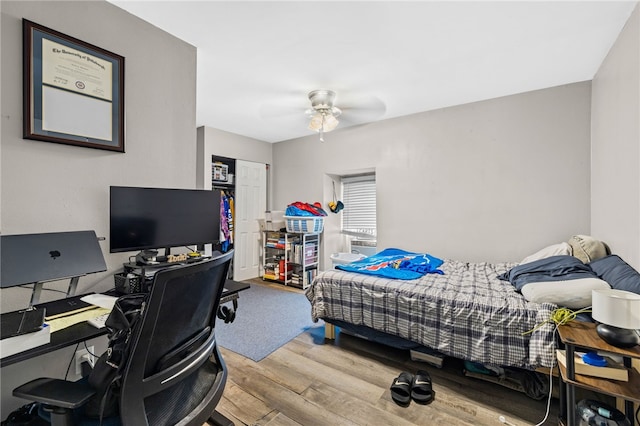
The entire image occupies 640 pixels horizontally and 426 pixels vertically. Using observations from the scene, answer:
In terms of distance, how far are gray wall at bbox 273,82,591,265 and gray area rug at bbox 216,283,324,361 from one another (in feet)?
5.23

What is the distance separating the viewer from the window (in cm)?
450

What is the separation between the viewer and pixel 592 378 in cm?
134

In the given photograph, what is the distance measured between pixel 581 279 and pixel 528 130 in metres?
1.91

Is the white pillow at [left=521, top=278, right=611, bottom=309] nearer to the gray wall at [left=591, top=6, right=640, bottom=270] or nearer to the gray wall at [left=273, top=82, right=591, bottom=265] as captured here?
the gray wall at [left=591, top=6, right=640, bottom=270]

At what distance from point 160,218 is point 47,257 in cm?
60

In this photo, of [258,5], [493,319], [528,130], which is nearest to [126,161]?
[258,5]

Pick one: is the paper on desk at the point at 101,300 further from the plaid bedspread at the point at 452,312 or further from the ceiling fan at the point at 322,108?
the ceiling fan at the point at 322,108

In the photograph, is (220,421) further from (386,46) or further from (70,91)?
(386,46)

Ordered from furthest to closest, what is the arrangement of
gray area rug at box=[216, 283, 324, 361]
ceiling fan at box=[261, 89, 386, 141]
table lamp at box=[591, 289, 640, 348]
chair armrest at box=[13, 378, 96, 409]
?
ceiling fan at box=[261, 89, 386, 141], gray area rug at box=[216, 283, 324, 361], table lamp at box=[591, 289, 640, 348], chair armrest at box=[13, 378, 96, 409]

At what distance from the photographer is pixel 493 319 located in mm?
1806

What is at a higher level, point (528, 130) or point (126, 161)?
point (528, 130)

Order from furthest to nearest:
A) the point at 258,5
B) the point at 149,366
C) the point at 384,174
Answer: the point at 384,174 → the point at 258,5 → the point at 149,366

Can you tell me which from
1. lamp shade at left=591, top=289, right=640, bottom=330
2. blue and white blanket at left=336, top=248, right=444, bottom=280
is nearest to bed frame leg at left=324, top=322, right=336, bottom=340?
blue and white blanket at left=336, top=248, right=444, bottom=280

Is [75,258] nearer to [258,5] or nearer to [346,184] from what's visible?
[258,5]
